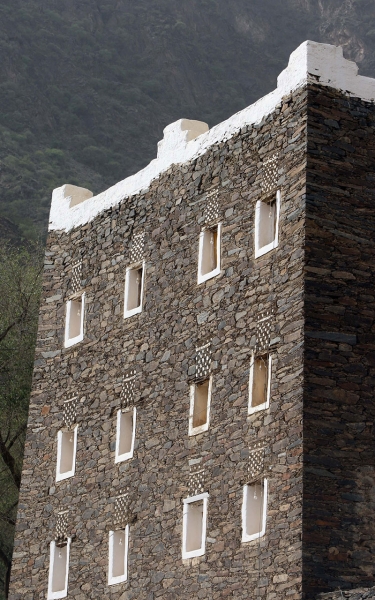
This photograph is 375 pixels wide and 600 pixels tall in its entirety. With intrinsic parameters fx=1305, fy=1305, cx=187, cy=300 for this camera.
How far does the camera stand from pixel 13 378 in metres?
42.0

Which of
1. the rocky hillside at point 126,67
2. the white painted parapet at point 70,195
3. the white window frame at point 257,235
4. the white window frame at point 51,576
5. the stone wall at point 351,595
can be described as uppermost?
the rocky hillside at point 126,67

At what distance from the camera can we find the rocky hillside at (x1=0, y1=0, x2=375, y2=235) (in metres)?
85.1

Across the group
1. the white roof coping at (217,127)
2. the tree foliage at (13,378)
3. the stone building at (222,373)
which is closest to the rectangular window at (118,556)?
the stone building at (222,373)

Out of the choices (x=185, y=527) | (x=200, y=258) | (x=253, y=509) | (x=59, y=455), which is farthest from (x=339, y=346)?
(x=59, y=455)

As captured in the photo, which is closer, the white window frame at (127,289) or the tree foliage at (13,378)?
the white window frame at (127,289)

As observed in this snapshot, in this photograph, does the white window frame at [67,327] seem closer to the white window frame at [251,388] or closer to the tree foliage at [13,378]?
the white window frame at [251,388]

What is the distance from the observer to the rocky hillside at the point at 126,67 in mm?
85125

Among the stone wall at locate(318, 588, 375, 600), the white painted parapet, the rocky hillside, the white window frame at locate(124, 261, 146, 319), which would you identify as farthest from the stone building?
the rocky hillside

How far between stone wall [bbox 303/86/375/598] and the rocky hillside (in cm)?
5304

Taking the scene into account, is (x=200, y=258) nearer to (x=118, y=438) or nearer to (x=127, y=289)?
(x=127, y=289)

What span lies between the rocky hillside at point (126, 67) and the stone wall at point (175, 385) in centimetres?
4765

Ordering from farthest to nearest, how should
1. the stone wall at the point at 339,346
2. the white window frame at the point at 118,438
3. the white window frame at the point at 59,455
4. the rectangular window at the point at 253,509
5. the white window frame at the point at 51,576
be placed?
1. the white window frame at the point at 59,455
2. the white window frame at the point at 51,576
3. the white window frame at the point at 118,438
4. the rectangular window at the point at 253,509
5. the stone wall at the point at 339,346

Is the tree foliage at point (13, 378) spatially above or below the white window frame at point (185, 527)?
above

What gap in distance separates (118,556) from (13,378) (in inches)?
593
